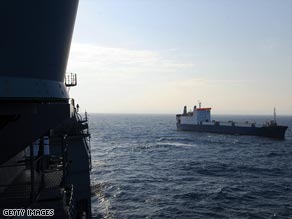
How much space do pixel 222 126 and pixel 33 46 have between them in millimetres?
86064

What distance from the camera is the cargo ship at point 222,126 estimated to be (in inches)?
3029

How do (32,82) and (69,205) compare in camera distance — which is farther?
(69,205)

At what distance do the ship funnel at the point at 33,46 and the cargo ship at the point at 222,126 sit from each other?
7625 centimetres

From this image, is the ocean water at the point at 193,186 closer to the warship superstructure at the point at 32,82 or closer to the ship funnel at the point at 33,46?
the warship superstructure at the point at 32,82

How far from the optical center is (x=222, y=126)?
88.9 m

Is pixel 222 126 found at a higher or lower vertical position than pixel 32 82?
lower

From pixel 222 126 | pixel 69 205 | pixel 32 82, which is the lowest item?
pixel 222 126

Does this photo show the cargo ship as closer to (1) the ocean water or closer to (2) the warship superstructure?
(1) the ocean water

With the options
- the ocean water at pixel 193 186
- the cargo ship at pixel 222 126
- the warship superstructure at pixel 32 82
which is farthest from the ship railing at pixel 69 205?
the cargo ship at pixel 222 126

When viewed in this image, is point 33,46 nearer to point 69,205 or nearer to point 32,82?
point 32,82

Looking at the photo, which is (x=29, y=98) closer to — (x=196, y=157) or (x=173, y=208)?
(x=173, y=208)

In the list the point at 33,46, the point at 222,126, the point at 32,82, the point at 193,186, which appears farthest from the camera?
the point at 222,126

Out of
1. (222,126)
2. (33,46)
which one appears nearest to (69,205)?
(33,46)

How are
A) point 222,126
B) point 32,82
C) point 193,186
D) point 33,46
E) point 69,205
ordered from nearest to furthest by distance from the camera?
point 33,46 → point 32,82 → point 69,205 → point 193,186 → point 222,126
